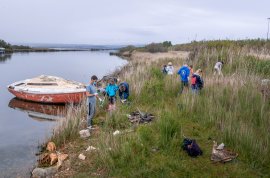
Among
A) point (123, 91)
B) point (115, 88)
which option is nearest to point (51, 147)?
point (115, 88)

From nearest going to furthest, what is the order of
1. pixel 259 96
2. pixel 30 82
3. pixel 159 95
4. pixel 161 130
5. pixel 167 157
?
pixel 167 157
pixel 161 130
pixel 259 96
pixel 159 95
pixel 30 82

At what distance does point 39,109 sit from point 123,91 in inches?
337

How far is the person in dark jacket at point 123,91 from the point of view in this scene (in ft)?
40.3

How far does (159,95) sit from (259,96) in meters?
4.51

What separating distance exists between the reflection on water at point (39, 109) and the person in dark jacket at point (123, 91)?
16.7ft

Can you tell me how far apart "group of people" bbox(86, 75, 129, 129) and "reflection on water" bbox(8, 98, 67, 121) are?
5284 millimetres

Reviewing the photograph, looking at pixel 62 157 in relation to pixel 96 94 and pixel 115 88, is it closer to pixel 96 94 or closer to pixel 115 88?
pixel 96 94

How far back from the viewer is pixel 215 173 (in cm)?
623

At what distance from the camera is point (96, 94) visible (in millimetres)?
9984

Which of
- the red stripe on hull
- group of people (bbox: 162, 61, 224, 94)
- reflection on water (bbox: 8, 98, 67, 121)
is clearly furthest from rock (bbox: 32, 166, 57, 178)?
the red stripe on hull

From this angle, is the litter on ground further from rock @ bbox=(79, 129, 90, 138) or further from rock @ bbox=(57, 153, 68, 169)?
rock @ bbox=(57, 153, 68, 169)

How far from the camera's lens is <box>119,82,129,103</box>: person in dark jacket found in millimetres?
12281

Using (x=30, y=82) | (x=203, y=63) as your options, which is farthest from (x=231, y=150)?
(x=30, y=82)

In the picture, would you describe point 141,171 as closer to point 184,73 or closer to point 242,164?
point 242,164
